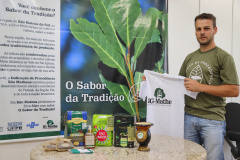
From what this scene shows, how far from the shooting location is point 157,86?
258cm

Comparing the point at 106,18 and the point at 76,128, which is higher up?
the point at 106,18

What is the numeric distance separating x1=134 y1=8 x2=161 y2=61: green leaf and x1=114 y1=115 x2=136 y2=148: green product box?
1.59 meters

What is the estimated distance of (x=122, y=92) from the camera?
10.1ft

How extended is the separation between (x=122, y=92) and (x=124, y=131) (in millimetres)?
1447

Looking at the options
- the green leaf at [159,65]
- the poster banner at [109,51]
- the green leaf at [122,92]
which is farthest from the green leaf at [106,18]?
the green leaf at [159,65]

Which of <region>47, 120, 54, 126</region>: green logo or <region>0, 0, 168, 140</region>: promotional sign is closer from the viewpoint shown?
<region>0, 0, 168, 140</region>: promotional sign

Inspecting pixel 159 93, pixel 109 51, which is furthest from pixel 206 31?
pixel 109 51

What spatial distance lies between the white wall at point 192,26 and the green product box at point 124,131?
1.90 meters

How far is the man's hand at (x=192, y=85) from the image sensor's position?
2.21m

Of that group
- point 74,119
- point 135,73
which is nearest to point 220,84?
point 135,73

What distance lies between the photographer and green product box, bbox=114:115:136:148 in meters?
1.63

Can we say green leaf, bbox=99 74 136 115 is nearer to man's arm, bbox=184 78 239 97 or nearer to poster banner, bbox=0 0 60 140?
poster banner, bbox=0 0 60 140

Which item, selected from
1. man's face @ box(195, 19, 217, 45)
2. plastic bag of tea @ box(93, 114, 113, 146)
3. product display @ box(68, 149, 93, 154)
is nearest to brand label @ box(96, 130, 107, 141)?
plastic bag of tea @ box(93, 114, 113, 146)

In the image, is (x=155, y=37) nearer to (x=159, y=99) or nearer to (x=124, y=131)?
(x=159, y=99)
